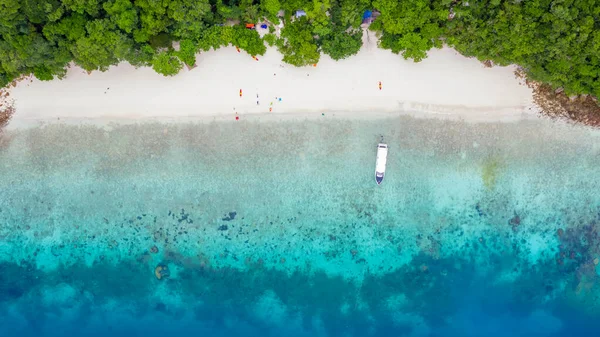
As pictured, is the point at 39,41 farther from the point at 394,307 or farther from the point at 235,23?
the point at 394,307

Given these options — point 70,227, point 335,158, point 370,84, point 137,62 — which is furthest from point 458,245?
point 70,227

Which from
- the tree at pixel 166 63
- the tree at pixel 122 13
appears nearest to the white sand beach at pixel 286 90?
the tree at pixel 166 63

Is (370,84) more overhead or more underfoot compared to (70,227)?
more overhead

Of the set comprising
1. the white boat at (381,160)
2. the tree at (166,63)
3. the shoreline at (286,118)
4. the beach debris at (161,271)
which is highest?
the tree at (166,63)

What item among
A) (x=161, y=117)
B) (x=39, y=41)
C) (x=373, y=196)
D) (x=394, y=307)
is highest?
(x=39, y=41)

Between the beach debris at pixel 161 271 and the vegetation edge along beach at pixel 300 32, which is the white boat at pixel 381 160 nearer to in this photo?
the vegetation edge along beach at pixel 300 32

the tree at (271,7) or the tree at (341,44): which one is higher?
the tree at (271,7)

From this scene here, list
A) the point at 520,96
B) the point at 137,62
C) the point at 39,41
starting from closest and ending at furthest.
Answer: the point at 39,41, the point at 137,62, the point at 520,96
